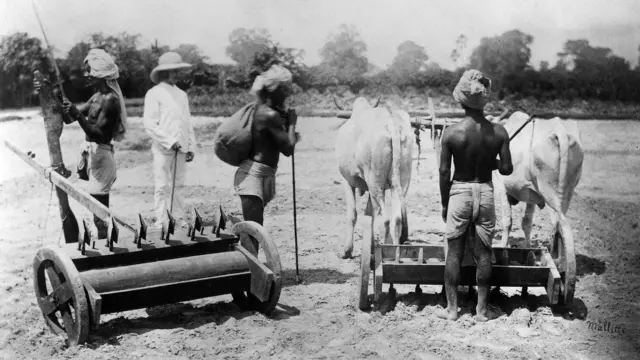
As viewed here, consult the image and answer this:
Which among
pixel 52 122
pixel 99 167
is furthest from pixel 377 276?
pixel 52 122

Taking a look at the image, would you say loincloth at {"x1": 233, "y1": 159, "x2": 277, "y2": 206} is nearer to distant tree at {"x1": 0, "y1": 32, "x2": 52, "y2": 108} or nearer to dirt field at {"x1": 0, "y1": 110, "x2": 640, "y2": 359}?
dirt field at {"x1": 0, "y1": 110, "x2": 640, "y2": 359}

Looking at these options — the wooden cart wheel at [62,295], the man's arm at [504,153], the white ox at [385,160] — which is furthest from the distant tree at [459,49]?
the wooden cart wheel at [62,295]

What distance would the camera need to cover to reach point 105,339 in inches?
191

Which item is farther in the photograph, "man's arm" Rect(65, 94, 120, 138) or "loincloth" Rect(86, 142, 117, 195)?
"loincloth" Rect(86, 142, 117, 195)

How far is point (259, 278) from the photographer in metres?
5.21

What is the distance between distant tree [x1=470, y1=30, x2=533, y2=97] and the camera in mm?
10234

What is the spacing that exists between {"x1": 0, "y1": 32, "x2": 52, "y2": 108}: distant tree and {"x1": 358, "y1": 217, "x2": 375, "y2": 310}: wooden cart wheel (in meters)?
5.14

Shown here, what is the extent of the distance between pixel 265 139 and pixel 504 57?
6.57 metres

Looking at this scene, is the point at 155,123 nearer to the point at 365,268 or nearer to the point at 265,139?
the point at 265,139

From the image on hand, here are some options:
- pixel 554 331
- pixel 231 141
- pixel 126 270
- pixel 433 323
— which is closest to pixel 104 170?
pixel 231 141

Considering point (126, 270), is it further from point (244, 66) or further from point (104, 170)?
point (244, 66)

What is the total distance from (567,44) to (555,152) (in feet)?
14.3

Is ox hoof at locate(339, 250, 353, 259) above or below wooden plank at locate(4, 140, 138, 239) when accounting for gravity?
below
